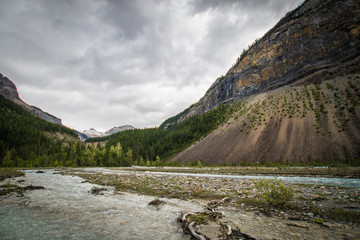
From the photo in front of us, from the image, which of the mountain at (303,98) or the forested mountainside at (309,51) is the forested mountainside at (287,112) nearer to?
the mountain at (303,98)

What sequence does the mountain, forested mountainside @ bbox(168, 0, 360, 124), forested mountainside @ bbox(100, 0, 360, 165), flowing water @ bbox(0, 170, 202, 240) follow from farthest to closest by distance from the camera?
forested mountainside @ bbox(168, 0, 360, 124), forested mountainside @ bbox(100, 0, 360, 165), the mountain, flowing water @ bbox(0, 170, 202, 240)

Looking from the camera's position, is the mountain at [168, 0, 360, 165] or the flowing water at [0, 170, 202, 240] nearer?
the flowing water at [0, 170, 202, 240]

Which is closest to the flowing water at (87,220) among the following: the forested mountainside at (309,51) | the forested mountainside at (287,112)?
the forested mountainside at (287,112)

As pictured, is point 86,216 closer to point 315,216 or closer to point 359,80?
point 315,216

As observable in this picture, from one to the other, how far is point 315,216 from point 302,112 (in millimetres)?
62925

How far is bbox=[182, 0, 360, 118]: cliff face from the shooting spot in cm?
6788

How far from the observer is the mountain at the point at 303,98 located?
4369cm

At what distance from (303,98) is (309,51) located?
33276mm

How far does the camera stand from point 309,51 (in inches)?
3135

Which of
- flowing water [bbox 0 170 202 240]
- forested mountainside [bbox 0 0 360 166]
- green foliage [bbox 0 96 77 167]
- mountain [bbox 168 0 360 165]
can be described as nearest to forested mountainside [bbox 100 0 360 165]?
mountain [bbox 168 0 360 165]

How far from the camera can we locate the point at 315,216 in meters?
7.53

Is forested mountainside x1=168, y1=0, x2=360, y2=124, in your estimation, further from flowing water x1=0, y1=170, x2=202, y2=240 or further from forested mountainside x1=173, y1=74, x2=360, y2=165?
flowing water x1=0, y1=170, x2=202, y2=240

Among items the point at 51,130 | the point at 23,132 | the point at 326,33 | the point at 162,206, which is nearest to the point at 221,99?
the point at 326,33

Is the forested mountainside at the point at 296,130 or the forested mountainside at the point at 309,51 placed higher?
the forested mountainside at the point at 309,51
